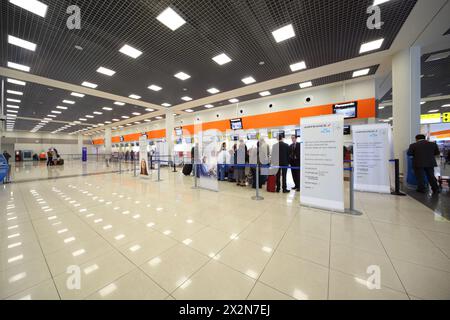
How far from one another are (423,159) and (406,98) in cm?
183

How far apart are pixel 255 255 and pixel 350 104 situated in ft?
25.9

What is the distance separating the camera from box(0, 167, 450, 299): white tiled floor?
1.37 meters

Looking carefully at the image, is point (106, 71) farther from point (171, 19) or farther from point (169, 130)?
point (169, 130)

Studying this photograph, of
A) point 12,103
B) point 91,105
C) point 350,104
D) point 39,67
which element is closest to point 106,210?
point 39,67

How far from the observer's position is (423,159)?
4273 millimetres

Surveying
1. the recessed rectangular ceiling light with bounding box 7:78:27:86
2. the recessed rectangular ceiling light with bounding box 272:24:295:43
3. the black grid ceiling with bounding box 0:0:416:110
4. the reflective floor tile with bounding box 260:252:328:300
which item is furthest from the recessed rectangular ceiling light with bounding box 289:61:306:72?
the recessed rectangular ceiling light with bounding box 7:78:27:86

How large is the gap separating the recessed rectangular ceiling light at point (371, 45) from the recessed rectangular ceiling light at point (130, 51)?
6594mm

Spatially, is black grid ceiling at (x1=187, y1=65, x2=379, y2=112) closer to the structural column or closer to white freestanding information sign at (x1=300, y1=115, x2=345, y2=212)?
white freestanding information sign at (x1=300, y1=115, x2=345, y2=212)

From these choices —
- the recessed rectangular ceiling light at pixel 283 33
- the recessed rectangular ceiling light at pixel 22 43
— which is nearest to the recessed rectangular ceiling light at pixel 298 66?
the recessed rectangular ceiling light at pixel 283 33

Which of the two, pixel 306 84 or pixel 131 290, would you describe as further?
pixel 306 84

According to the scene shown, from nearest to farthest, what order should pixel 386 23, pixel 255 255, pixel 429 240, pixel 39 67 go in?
pixel 255 255 → pixel 429 240 → pixel 386 23 → pixel 39 67

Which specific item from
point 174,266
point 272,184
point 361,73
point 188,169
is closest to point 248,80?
point 361,73
